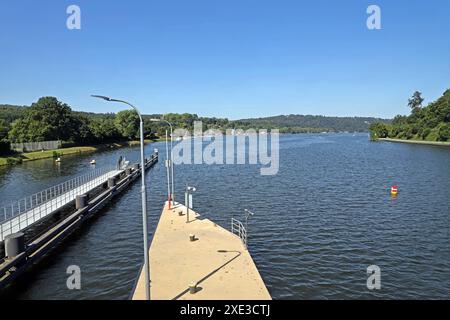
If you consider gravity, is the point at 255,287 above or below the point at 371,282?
above

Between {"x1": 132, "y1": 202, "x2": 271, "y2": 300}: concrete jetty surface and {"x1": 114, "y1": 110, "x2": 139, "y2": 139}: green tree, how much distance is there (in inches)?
6005

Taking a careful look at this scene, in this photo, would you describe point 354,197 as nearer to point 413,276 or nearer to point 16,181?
point 413,276

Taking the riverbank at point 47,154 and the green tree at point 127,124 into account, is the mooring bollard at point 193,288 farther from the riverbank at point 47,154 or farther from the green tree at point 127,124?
the green tree at point 127,124

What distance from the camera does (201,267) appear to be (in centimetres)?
1738

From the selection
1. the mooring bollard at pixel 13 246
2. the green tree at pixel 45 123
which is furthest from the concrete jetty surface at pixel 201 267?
the green tree at pixel 45 123

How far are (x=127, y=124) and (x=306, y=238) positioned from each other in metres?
166

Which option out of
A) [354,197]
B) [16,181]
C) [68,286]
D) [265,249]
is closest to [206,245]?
[265,249]

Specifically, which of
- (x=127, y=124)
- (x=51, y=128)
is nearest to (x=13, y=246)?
(x=51, y=128)

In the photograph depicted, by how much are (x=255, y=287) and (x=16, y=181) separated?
179 feet

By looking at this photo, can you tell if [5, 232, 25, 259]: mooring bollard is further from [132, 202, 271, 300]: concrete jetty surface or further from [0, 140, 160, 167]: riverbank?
[0, 140, 160, 167]: riverbank

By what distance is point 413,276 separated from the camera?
19.8 meters

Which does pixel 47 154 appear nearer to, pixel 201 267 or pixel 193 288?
pixel 201 267

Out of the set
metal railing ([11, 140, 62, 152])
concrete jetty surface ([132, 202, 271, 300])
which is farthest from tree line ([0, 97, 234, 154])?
concrete jetty surface ([132, 202, 271, 300])

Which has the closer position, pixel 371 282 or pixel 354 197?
pixel 371 282
